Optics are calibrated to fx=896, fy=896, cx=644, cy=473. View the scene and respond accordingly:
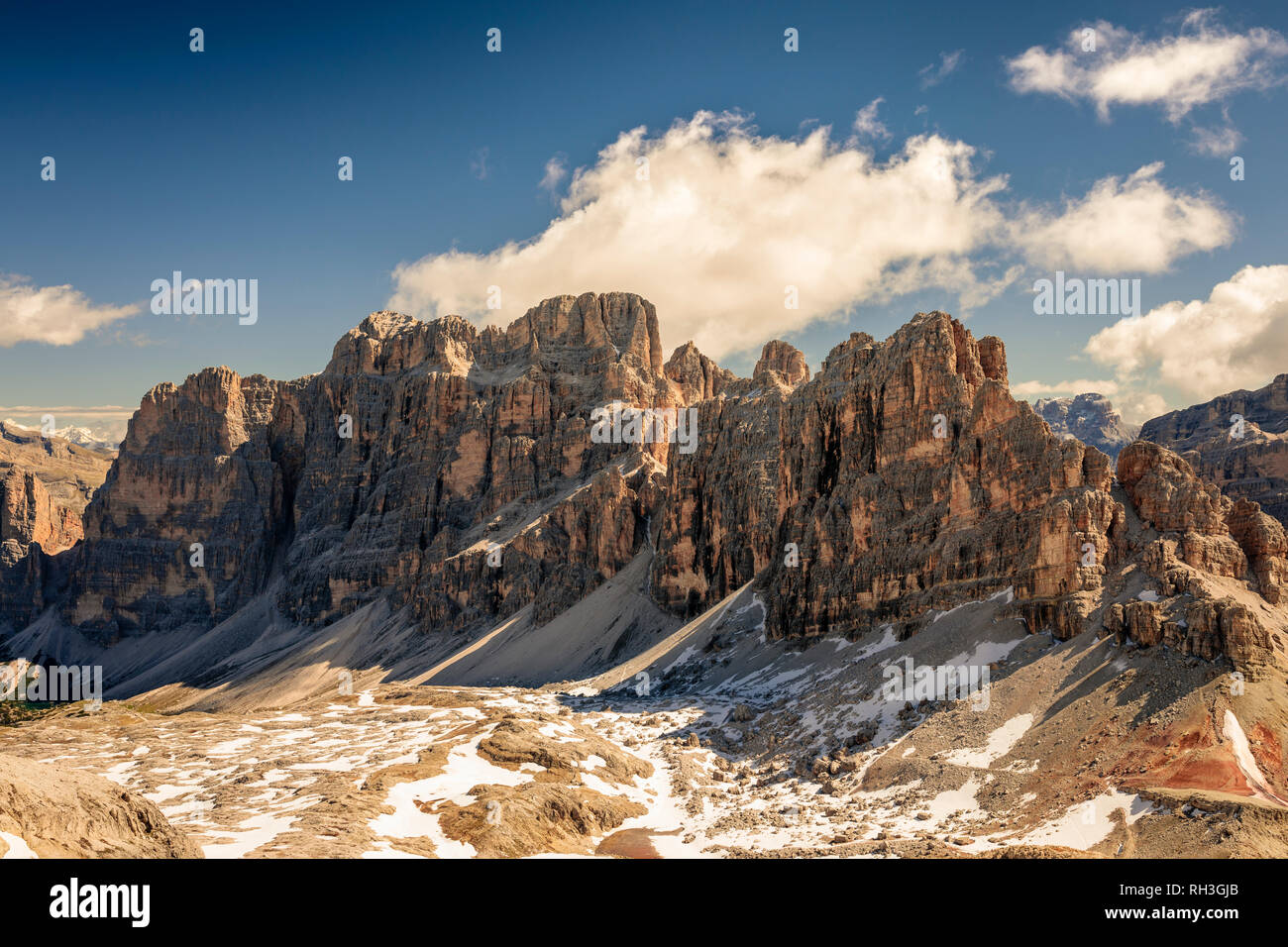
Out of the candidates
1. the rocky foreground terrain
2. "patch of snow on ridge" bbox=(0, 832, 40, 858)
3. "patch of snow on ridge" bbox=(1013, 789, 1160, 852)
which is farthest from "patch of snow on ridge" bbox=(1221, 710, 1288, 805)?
"patch of snow on ridge" bbox=(0, 832, 40, 858)

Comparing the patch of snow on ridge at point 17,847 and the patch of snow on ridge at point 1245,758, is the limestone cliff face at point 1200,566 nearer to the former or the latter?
the patch of snow on ridge at point 1245,758

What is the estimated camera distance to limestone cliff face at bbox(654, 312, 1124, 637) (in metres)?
76.5

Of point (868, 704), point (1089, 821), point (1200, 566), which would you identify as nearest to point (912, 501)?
point (868, 704)

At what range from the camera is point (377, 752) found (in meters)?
74.4

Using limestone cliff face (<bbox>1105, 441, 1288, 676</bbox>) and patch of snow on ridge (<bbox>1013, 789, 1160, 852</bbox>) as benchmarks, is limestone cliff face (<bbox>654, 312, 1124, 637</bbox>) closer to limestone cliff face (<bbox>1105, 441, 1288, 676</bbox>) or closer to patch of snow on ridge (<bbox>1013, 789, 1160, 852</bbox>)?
limestone cliff face (<bbox>1105, 441, 1288, 676</bbox>)

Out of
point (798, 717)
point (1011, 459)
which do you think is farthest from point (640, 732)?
point (1011, 459)

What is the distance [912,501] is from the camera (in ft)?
320

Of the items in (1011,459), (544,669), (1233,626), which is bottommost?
(544,669)

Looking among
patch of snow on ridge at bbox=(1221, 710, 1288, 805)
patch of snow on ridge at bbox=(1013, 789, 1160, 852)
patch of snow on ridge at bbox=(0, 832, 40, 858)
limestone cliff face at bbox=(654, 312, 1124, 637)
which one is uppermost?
limestone cliff face at bbox=(654, 312, 1124, 637)

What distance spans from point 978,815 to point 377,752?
47.1 metres

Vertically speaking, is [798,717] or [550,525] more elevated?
[550,525]

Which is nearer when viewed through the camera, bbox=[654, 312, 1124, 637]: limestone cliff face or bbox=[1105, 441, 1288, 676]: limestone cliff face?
bbox=[1105, 441, 1288, 676]: limestone cliff face

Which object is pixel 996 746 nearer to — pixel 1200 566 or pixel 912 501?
pixel 1200 566
